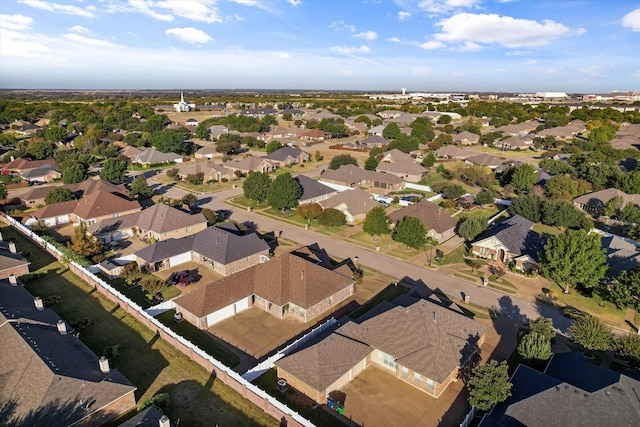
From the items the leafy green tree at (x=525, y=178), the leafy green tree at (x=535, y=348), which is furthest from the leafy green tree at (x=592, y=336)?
the leafy green tree at (x=525, y=178)

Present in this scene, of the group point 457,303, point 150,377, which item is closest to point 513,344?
point 457,303

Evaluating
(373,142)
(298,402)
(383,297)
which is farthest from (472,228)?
(373,142)

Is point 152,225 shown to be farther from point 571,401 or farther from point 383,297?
point 571,401

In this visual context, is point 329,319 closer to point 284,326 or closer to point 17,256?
point 284,326

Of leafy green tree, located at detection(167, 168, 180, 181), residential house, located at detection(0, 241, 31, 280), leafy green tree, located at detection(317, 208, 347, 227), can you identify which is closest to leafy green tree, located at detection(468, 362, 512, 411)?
leafy green tree, located at detection(317, 208, 347, 227)

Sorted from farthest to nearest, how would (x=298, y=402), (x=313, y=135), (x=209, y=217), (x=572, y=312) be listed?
(x=313, y=135)
(x=209, y=217)
(x=572, y=312)
(x=298, y=402)
